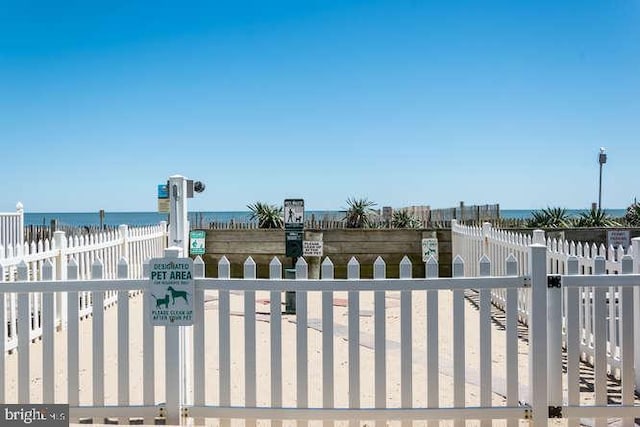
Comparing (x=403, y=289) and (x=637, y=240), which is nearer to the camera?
(x=403, y=289)

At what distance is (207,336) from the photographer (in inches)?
245

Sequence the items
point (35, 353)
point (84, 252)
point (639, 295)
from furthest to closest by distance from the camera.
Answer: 1. point (84, 252)
2. point (35, 353)
3. point (639, 295)

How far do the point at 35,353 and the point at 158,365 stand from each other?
6.28 feet

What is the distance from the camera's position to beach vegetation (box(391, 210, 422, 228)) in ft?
53.1

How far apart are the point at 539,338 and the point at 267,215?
13340 mm

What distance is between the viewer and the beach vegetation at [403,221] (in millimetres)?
16172

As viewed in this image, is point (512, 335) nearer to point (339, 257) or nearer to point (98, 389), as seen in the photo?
point (98, 389)

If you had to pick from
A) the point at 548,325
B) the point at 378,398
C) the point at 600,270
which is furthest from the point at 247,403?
the point at 600,270

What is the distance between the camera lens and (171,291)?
345 cm

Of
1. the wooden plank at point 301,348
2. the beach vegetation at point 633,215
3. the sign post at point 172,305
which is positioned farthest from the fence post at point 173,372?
the beach vegetation at point 633,215

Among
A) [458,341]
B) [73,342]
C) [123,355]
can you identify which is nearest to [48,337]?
[73,342]

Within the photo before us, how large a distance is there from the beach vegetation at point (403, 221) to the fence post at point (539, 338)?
12.8 m

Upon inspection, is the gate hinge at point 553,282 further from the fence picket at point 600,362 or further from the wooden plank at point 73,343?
the wooden plank at point 73,343

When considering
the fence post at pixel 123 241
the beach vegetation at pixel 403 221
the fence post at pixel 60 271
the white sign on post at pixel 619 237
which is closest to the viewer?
the fence post at pixel 60 271
